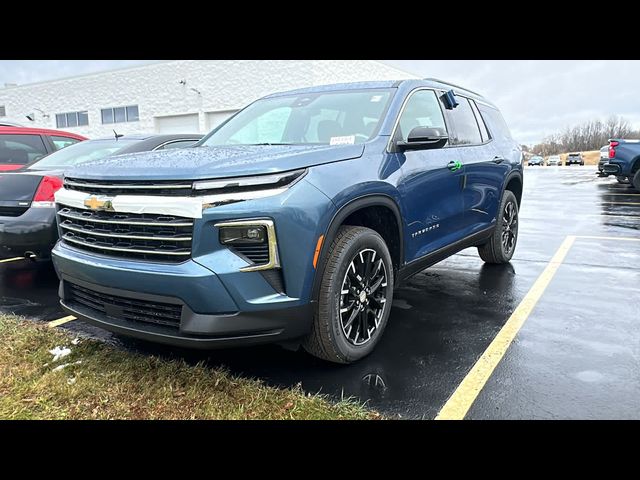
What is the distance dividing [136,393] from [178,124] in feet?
87.8

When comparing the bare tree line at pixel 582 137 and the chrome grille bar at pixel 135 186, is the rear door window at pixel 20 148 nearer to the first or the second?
the chrome grille bar at pixel 135 186

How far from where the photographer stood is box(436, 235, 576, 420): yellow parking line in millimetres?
2672

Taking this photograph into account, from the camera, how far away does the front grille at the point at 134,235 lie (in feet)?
8.33

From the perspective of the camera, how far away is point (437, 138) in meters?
3.43

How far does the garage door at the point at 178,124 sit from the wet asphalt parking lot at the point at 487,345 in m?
22.0

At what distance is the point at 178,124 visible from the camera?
90.2 ft

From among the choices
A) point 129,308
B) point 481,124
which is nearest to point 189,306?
point 129,308

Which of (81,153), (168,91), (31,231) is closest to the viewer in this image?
(31,231)

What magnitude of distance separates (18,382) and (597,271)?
565 cm

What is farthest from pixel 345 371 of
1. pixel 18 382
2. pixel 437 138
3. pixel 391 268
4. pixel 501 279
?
pixel 501 279

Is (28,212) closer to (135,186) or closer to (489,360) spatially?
(135,186)

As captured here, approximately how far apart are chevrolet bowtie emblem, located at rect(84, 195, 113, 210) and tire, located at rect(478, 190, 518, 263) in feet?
13.9

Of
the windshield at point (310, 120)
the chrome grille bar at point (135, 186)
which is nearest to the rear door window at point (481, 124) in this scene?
the windshield at point (310, 120)
